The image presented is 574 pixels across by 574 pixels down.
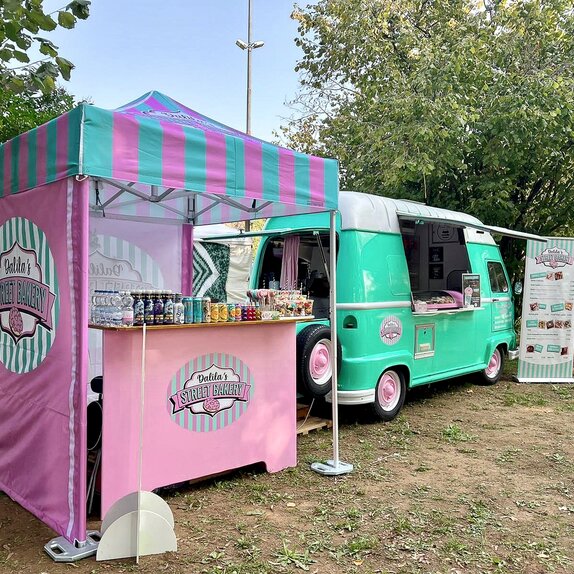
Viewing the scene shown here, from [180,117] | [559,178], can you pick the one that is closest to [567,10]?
[559,178]

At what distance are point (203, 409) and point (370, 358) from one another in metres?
2.42

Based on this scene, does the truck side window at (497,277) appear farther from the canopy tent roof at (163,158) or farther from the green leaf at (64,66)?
the green leaf at (64,66)

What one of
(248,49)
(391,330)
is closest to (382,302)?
(391,330)

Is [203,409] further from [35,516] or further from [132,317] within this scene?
[35,516]

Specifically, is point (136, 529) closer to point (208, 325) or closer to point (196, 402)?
point (196, 402)

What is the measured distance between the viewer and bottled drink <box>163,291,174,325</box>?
151 inches

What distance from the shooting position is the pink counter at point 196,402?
3.68 metres

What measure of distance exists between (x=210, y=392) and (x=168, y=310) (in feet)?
2.47

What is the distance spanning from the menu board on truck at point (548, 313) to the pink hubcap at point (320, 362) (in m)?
4.64

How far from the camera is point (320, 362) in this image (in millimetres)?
5805

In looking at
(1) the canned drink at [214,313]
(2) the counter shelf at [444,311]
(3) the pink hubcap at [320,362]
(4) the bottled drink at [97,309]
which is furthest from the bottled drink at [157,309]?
(2) the counter shelf at [444,311]

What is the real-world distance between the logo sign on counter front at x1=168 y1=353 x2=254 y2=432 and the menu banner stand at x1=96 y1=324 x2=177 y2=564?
730 millimetres

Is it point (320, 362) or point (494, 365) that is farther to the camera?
point (494, 365)

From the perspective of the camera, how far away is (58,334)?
3.59m
